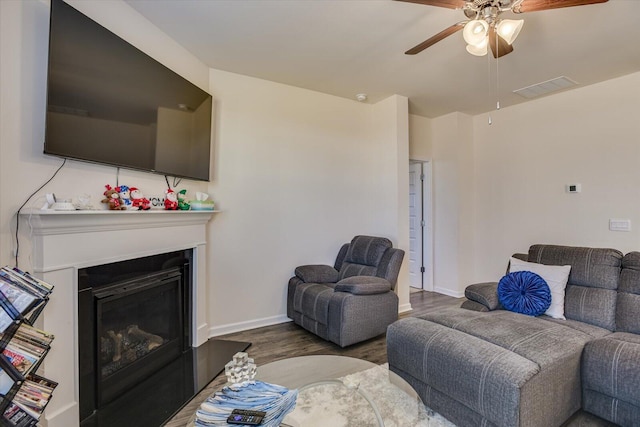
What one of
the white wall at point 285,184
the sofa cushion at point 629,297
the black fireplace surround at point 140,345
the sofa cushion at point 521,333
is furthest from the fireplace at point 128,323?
the sofa cushion at point 629,297

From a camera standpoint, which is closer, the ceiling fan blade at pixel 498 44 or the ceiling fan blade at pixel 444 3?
the ceiling fan blade at pixel 444 3

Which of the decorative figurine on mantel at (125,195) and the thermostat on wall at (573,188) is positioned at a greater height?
the thermostat on wall at (573,188)

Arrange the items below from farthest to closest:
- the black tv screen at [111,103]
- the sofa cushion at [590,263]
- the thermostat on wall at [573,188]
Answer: the thermostat on wall at [573,188]
the sofa cushion at [590,263]
the black tv screen at [111,103]

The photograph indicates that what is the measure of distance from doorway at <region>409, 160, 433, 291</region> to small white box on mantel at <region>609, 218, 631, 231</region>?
80.2 inches

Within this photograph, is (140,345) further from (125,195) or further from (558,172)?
(558,172)

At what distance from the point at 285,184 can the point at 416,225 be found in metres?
2.48

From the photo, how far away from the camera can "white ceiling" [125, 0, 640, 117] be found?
2.25 meters

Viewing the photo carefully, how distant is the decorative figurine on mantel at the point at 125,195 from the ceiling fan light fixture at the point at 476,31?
229cm

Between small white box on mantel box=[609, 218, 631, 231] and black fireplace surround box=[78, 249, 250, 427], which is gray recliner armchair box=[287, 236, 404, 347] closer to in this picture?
black fireplace surround box=[78, 249, 250, 427]

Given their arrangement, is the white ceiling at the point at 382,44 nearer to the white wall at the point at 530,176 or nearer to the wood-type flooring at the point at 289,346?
the white wall at the point at 530,176

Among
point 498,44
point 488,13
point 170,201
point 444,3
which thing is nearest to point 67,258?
point 170,201

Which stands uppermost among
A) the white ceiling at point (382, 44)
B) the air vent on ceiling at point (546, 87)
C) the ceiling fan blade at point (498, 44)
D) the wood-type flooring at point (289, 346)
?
the air vent on ceiling at point (546, 87)

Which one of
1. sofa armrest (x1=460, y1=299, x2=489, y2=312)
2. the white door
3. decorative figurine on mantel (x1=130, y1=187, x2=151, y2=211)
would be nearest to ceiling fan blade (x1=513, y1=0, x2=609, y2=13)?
sofa armrest (x1=460, y1=299, x2=489, y2=312)

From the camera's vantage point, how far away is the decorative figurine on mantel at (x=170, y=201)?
2477mm
